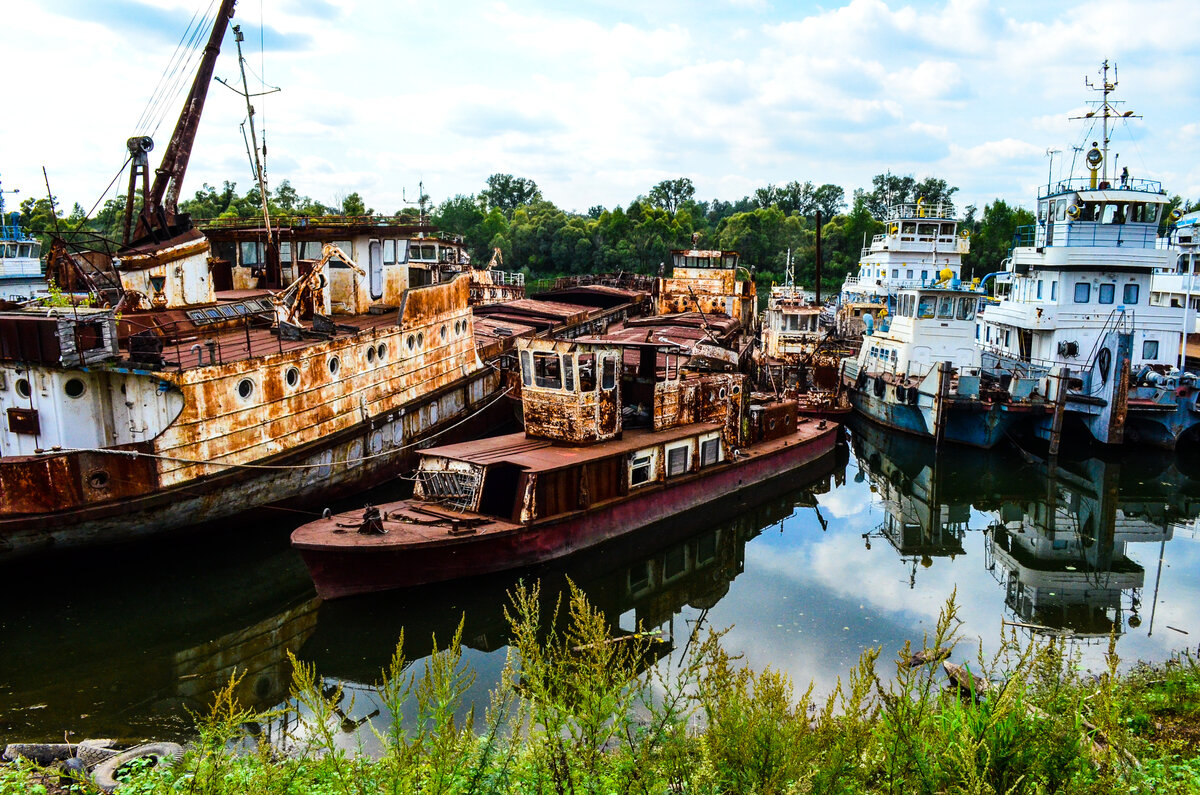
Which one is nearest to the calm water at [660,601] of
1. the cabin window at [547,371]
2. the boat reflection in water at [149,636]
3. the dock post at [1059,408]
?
the boat reflection in water at [149,636]

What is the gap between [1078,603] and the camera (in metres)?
16.4

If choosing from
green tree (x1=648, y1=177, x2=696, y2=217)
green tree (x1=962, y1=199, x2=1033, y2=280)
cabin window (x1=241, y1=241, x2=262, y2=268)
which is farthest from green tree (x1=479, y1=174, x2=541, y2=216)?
cabin window (x1=241, y1=241, x2=262, y2=268)

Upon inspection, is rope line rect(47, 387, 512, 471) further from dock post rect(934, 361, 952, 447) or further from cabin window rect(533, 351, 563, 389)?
dock post rect(934, 361, 952, 447)

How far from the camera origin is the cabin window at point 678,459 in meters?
18.8

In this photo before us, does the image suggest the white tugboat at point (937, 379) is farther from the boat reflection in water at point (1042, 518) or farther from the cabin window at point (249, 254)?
the cabin window at point (249, 254)

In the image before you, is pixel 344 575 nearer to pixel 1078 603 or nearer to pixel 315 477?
pixel 315 477

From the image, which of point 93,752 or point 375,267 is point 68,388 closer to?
point 93,752

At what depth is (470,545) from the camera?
14688 millimetres

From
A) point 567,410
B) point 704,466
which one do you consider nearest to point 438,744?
point 567,410

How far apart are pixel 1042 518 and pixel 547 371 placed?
14.6 meters

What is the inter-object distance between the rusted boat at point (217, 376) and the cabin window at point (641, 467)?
273 inches

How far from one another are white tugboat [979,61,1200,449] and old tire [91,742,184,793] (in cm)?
2690

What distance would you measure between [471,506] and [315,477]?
4.98 meters

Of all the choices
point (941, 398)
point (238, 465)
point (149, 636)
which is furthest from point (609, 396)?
point (941, 398)
